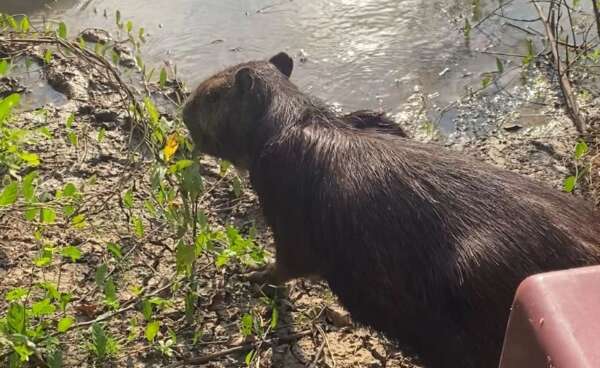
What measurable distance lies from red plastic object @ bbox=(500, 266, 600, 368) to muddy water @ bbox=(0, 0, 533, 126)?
3.53 meters

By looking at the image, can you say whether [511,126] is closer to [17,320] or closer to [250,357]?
[250,357]

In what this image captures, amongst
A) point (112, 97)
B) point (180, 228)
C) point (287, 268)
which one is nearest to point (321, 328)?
point (287, 268)

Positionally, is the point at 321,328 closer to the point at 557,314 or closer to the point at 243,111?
the point at 243,111

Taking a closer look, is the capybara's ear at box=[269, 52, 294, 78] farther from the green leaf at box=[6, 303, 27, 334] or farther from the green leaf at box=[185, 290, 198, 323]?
the green leaf at box=[6, 303, 27, 334]

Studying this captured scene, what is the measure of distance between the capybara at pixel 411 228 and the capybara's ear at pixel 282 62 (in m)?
0.62

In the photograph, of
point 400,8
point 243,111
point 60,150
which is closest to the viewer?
point 243,111

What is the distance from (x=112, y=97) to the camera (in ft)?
14.6

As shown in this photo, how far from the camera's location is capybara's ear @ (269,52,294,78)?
3525 millimetres

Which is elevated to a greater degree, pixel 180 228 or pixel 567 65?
pixel 567 65

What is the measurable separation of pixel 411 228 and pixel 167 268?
Answer: 1488mm

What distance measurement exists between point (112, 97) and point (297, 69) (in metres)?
1.43

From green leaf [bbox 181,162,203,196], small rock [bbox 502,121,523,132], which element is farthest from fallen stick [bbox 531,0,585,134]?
green leaf [bbox 181,162,203,196]

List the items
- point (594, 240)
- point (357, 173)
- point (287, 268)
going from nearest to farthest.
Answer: point (594, 240), point (357, 173), point (287, 268)

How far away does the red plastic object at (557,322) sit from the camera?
859mm
